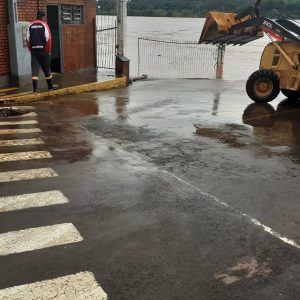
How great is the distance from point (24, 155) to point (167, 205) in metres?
2.89

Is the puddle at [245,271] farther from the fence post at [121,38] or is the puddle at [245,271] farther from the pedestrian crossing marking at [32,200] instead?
the fence post at [121,38]

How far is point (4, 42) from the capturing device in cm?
1292

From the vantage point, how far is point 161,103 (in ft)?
41.9

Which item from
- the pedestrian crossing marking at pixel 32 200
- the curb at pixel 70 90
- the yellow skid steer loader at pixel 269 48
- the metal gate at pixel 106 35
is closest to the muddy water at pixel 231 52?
the metal gate at pixel 106 35

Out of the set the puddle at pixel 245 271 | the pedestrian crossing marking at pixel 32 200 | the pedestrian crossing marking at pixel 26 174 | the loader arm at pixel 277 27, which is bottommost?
the pedestrian crossing marking at pixel 26 174

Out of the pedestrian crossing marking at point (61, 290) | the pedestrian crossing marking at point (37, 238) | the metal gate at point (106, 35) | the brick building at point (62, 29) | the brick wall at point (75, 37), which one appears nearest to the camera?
the pedestrian crossing marking at point (61, 290)

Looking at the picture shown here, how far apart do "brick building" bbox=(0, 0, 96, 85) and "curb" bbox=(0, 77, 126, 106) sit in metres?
1.51

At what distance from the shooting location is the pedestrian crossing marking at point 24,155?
7.04 metres

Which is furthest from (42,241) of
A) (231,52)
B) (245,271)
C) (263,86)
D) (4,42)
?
(231,52)

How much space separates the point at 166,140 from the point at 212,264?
4.56 metres

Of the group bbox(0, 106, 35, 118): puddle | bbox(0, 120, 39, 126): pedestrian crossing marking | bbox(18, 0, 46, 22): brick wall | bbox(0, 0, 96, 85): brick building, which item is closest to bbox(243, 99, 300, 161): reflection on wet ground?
bbox(0, 120, 39, 126): pedestrian crossing marking

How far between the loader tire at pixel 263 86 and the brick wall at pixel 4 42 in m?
6.97

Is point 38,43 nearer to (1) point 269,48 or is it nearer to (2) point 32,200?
(1) point 269,48

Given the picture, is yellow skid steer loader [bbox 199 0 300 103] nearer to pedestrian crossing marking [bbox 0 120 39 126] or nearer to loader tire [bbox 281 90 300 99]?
loader tire [bbox 281 90 300 99]
